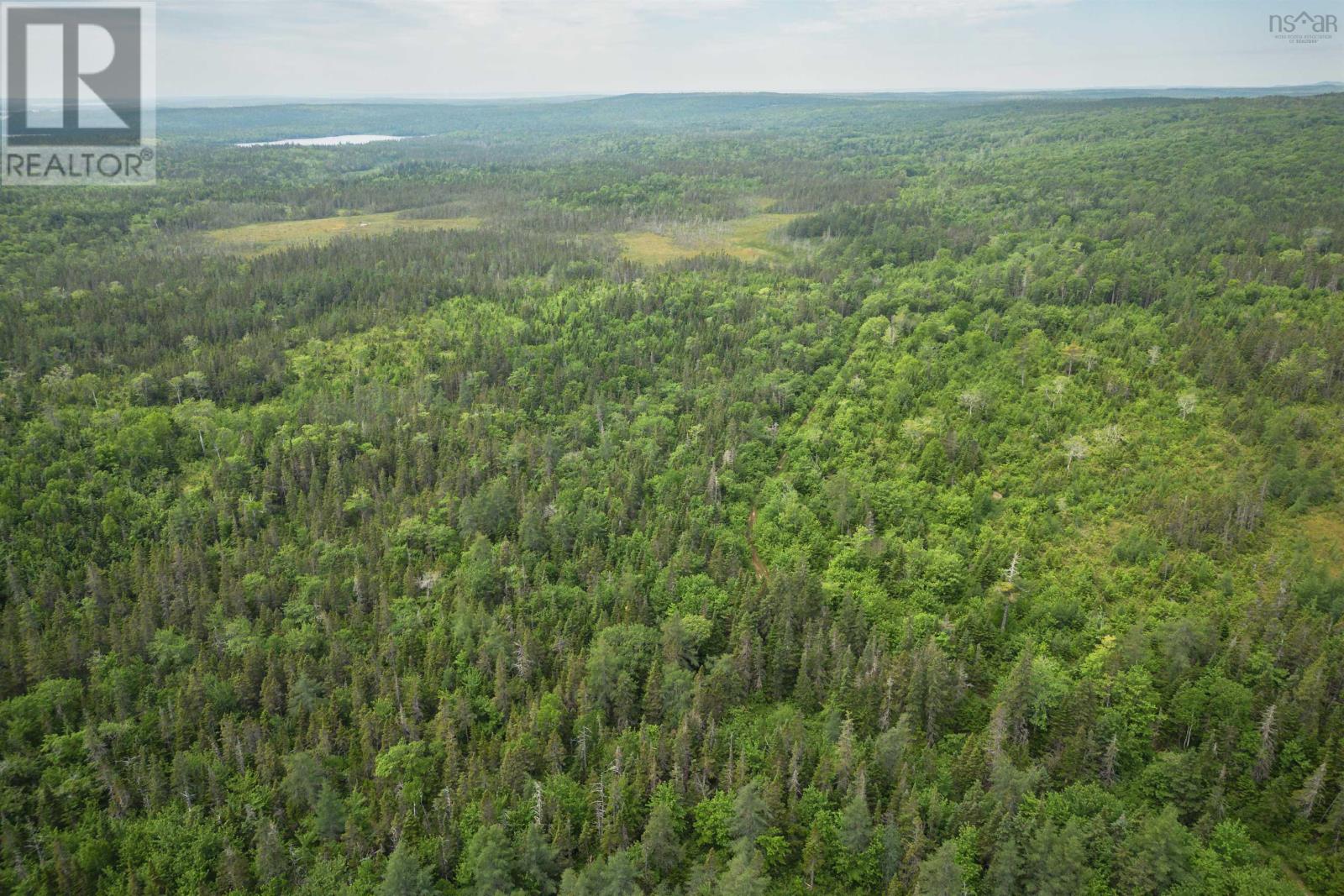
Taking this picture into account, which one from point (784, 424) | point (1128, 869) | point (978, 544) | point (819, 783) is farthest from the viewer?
point (784, 424)

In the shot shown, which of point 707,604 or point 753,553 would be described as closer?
point 707,604

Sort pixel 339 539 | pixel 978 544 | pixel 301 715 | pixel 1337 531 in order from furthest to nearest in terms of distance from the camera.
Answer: pixel 339 539 → pixel 978 544 → pixel 1337 531 → pixel 301 715

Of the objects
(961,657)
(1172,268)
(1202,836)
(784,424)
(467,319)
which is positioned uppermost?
(1172,268)

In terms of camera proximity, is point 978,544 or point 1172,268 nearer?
point 978,544

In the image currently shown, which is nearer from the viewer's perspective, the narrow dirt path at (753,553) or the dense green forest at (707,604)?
the dense green forest at (707,604)

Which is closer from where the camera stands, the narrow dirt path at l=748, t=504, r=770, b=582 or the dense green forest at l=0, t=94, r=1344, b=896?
the dense green forest at l=0, t=94, r=1344, b=896

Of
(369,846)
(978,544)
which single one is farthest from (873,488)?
(369,846)

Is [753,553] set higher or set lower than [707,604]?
higher

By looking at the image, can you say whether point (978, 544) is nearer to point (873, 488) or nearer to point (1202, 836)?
point (873, 488)
